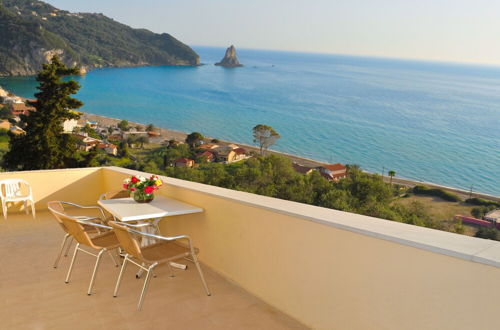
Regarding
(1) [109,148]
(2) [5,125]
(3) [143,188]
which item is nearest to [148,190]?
(3) [143,188]

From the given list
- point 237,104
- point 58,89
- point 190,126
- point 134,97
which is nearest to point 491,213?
point 58,89

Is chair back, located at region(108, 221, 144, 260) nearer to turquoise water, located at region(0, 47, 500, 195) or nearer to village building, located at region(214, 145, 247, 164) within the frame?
village building, located at region(214, 145, 247, 164)

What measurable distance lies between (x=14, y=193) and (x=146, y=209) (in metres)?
2.73

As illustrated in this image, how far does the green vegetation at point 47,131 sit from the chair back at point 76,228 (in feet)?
41.2

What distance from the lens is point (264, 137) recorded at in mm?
46875

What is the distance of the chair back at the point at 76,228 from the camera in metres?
3.00

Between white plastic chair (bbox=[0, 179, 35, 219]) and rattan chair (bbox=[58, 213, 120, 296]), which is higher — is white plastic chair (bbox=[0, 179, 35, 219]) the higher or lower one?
the lower one

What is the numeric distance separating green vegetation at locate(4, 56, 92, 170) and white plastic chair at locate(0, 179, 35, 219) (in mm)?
9959

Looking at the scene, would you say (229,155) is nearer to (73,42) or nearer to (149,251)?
(149,251)

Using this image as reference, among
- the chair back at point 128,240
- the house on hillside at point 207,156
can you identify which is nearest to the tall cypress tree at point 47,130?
the chair back at point 128,240

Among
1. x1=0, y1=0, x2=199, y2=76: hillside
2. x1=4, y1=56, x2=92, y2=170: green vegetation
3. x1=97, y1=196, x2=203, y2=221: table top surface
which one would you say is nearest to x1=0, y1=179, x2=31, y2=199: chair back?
x1=97, y1=196, x2=203, y2=221: table top surface

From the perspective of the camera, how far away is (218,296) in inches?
119

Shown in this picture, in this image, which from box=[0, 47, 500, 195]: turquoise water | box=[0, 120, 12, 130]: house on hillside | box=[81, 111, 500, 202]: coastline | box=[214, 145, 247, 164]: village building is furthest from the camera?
box=[0, 47, 500, 195]: turquoise water

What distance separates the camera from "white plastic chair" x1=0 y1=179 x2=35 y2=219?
16.7ft
